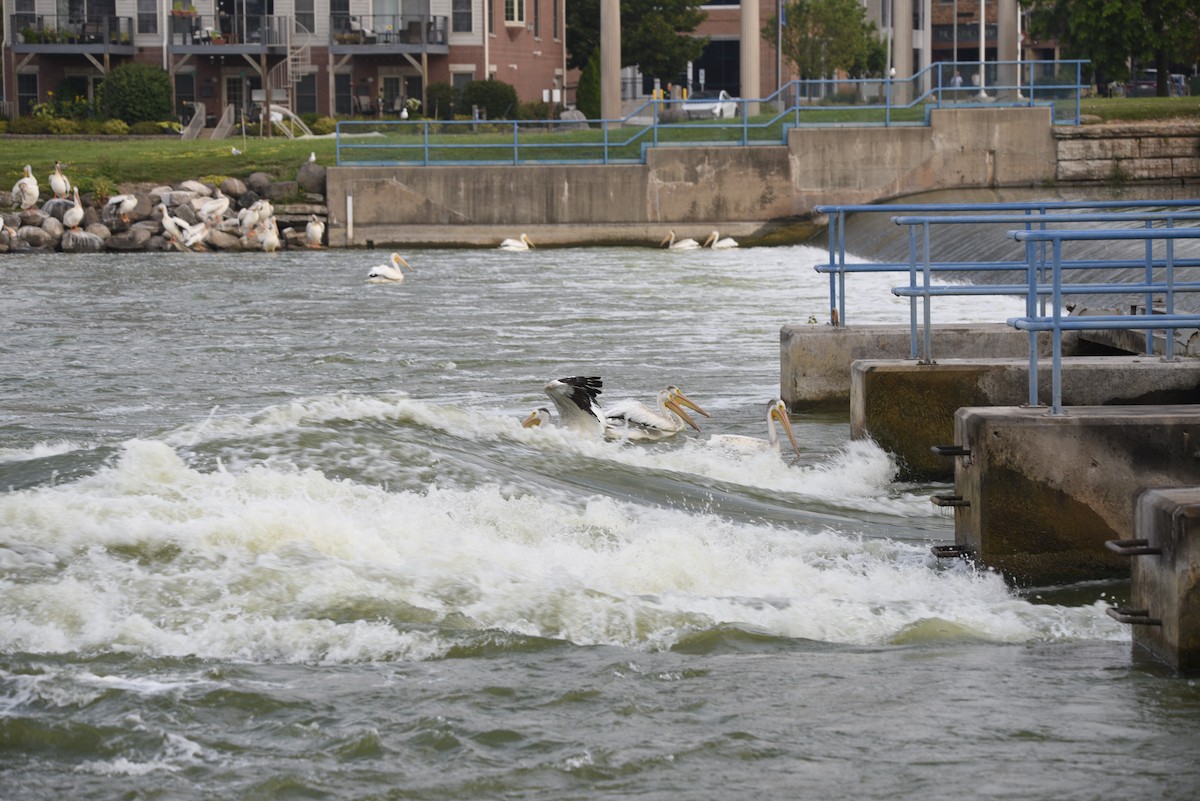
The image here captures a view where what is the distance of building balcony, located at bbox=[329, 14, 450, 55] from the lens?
60625 millimetres

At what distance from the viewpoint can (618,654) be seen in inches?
317

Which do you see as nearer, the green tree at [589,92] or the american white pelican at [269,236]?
the american white pelican at [269,236]

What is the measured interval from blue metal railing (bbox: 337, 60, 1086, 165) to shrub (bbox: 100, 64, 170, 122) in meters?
20.7

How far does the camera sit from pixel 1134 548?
7703mm

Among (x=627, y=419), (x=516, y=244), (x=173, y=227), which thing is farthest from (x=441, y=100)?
(x=627, y=419)

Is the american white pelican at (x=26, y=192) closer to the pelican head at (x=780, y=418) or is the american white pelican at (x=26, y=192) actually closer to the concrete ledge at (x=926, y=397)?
the pelican head at (x=780, y=418)

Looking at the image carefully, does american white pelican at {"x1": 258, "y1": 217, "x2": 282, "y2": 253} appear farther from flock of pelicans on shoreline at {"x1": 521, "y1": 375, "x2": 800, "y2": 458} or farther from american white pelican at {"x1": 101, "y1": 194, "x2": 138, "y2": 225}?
flock of pelicans on shoreline at {"x1": 521, "y1": 375, "x2": 800, "y2": 458}

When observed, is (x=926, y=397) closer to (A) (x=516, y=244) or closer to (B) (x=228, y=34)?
(A) (x=516, y=244)

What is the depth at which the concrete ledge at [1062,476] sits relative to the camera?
30.8 ft

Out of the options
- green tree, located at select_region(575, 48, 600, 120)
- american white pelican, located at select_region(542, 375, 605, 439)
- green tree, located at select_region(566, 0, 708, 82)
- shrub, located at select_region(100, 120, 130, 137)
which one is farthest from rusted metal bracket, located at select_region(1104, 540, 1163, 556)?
green tree, located at select_region(566, 0, 708, 82)

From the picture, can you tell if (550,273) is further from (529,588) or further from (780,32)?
(780,32)

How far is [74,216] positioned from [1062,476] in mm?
33921

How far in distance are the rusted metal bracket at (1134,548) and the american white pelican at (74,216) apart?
116 feet

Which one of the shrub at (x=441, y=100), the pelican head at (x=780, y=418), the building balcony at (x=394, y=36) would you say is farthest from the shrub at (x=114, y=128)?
the pelican head at (x=780, y=418)
